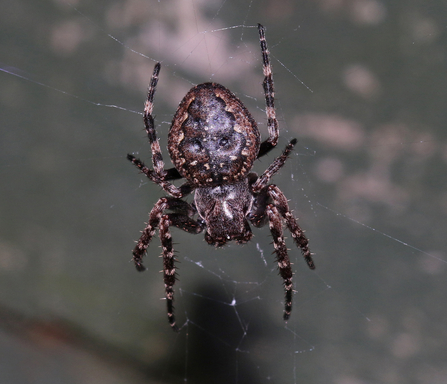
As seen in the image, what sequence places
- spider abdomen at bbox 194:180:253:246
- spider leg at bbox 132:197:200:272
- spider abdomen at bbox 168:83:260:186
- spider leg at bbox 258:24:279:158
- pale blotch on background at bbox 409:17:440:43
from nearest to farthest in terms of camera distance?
spider abdomen at bbox 168:83:260:186 < spider leg at bbox 258:24:279:158 < spider abdomen at bbox 194:180:253:246 < spider leg at bbox 132:197:200:272 < pale blotch on background at bbox 409:17:440:43

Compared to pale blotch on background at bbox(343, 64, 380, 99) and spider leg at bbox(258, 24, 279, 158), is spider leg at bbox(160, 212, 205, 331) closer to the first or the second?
spider leg at bbox(258, 24, 279, 158)

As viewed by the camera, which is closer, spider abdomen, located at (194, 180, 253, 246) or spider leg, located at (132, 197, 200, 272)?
spider abdomen, located at (194, 180, 253, 246)

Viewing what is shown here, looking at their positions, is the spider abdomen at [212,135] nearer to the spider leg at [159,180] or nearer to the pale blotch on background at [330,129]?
the spider leg at [159,180]

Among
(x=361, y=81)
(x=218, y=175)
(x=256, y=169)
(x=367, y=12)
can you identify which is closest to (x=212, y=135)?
(x=218, y=175)

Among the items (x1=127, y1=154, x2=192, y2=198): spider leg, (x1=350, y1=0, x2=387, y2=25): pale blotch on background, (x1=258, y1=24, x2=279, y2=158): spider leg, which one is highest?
(x1=350, y1=0, x2=387, y2=25): pale blotch on background

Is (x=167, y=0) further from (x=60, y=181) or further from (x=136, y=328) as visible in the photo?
(x=136, y=328)

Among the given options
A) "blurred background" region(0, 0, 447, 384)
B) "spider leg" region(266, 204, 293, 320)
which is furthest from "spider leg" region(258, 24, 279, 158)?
"blurred background" region(0, 0, 447, 384)

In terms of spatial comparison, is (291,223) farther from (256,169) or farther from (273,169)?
(256,169)

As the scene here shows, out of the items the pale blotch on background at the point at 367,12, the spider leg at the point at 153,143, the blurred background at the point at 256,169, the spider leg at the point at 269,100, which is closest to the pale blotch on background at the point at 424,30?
the blurred background at the point at 256,169
